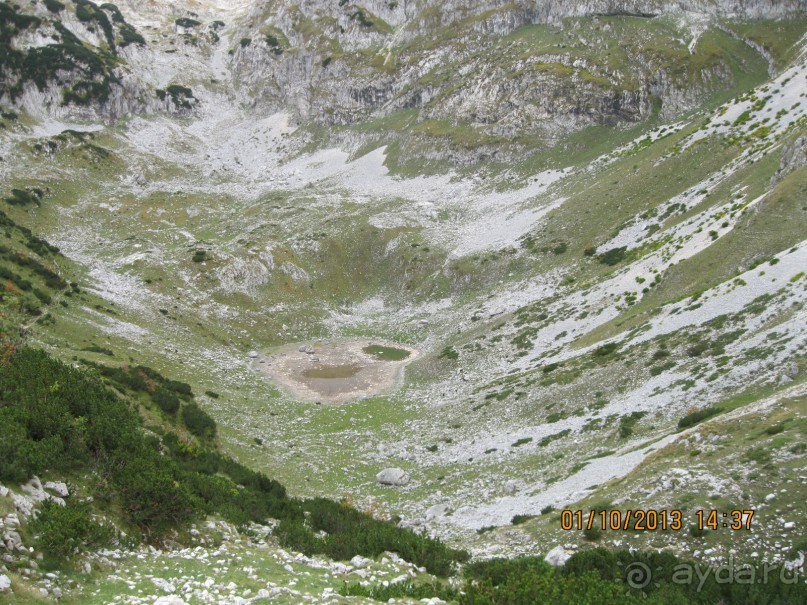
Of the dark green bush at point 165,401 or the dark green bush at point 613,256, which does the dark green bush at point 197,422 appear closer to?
the dark green bush at point 165,401

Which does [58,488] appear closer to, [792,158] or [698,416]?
[698,416]

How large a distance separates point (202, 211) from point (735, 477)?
10984cm

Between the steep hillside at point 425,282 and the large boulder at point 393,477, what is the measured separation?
23 centimetres

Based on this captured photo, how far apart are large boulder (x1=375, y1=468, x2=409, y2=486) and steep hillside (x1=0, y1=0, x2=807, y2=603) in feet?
0.74

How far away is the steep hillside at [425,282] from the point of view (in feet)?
58.7

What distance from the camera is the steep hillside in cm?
1791

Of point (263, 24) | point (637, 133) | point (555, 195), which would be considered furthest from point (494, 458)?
point (263, 24)

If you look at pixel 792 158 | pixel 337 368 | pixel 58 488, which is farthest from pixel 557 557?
pixel 792 158

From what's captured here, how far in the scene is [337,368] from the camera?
203 feet

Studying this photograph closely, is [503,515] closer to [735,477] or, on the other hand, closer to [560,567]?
[560,567]

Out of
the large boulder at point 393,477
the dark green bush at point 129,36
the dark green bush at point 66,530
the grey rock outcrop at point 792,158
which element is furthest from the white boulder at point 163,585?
the dark green bush at point 129,36

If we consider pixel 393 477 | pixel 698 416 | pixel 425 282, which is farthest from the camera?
pixel 425 282

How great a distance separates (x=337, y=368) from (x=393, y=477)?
2825 cm
